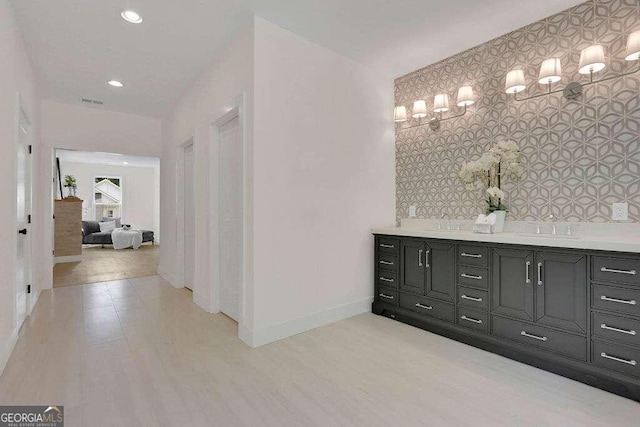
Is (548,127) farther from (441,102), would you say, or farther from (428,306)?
(428,306)

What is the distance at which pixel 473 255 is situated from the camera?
2.68 metres

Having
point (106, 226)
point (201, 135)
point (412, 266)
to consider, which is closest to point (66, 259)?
point (106, 226)

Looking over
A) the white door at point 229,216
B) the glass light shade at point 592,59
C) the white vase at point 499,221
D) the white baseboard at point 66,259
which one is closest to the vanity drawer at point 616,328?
the white vase at point 499,221

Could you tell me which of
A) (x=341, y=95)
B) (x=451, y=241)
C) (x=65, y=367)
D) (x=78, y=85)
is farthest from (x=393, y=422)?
(x=78, y=85)

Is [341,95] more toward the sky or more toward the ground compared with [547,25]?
more toward the ground

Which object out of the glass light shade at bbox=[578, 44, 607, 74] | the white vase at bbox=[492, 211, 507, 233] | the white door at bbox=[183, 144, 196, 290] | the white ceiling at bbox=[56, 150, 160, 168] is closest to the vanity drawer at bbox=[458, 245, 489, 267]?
the white vase at bbox=[492, 211, 507, 233]

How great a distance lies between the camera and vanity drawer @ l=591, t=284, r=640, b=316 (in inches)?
75.9

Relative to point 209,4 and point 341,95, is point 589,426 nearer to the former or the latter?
point 341,95

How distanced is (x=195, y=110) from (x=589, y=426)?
4458 millimetres

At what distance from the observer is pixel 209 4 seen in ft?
8.34

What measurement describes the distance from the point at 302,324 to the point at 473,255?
161 centimetres

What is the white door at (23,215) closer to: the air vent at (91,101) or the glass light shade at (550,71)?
the air vent at (91,101)

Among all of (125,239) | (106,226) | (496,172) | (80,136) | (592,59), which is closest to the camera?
(592,59)

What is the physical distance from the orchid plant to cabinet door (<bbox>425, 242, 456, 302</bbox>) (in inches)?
21.6
